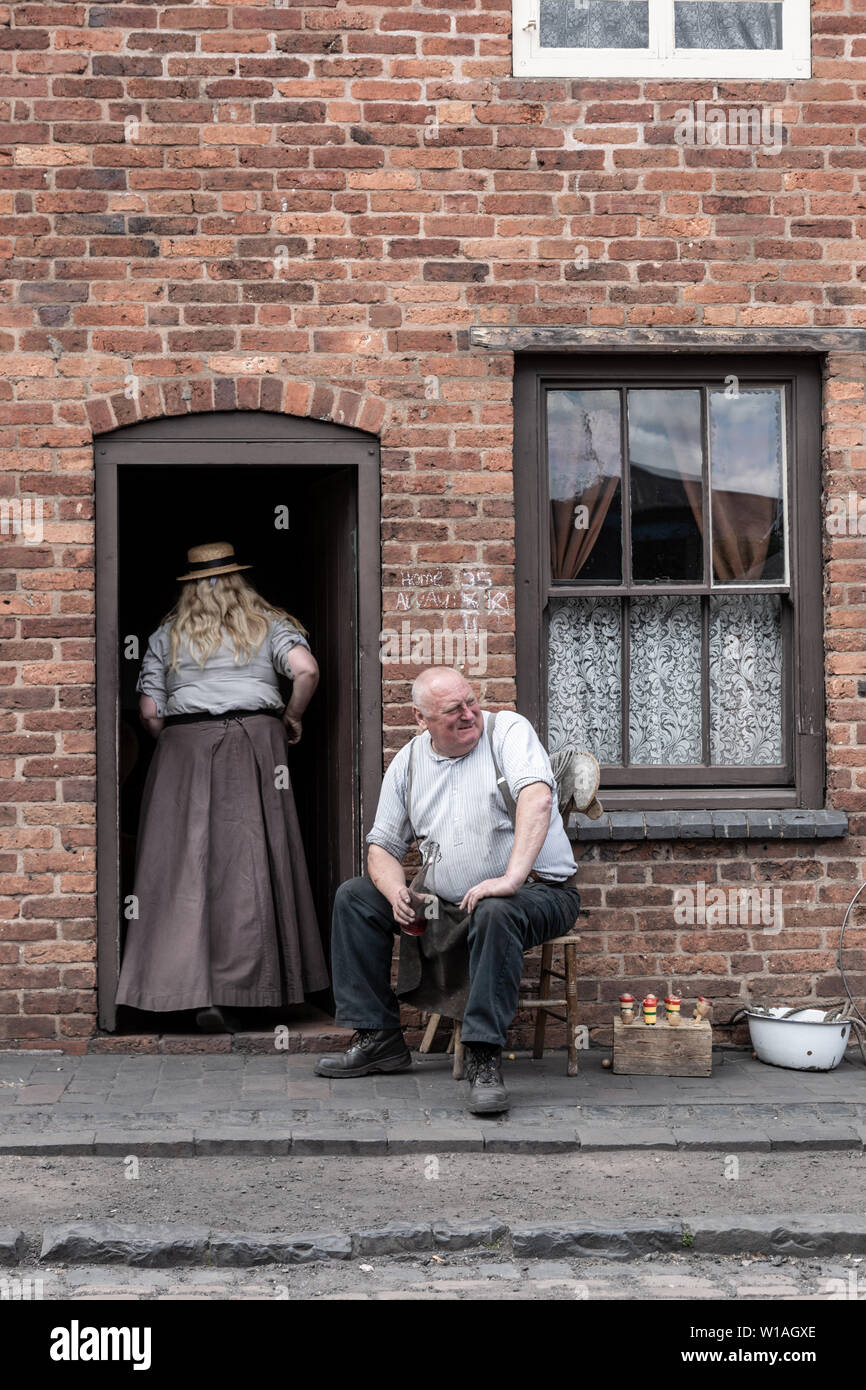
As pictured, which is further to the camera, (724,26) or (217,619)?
(217,619)

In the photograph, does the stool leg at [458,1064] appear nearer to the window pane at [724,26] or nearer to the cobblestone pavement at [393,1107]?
the cobblestone pavement at [393,1107]

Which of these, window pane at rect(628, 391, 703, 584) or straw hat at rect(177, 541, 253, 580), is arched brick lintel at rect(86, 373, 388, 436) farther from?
window pane at rect(628, 391, 703, 584)

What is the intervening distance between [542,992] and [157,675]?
2.17 m

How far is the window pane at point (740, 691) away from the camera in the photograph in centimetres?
723

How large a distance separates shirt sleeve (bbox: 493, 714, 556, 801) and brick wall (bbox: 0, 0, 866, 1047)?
2.11 ft

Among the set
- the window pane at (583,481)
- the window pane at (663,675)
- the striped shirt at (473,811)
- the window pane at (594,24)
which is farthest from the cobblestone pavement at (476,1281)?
the window pane at (594,24)

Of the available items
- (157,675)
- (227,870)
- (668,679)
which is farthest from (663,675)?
(157,675)

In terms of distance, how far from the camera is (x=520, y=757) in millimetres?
6230

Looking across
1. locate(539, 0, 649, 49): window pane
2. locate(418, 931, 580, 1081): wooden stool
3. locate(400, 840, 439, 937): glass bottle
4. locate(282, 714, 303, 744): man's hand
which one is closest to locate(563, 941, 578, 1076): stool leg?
locate(418, 931, 580, 1081): wooden stool

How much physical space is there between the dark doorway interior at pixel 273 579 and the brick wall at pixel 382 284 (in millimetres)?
412

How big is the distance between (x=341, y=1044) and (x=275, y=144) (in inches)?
147

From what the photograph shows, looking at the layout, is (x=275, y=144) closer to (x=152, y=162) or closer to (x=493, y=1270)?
(x=152, y=162)

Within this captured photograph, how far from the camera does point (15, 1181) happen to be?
205 inches

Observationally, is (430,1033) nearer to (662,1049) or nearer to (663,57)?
(662,1049)
